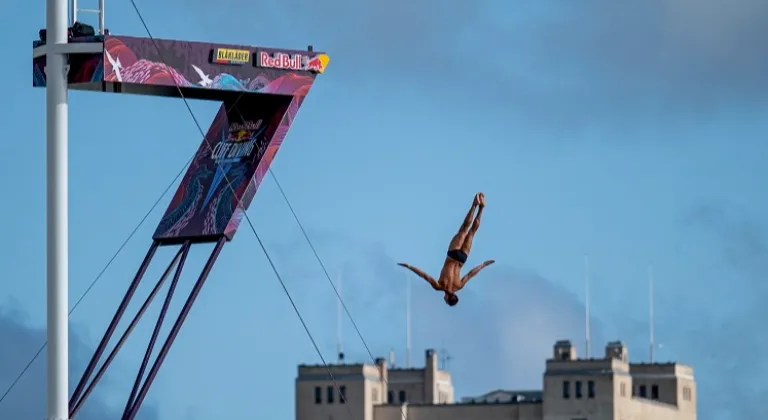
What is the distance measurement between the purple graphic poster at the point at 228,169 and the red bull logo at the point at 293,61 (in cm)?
96

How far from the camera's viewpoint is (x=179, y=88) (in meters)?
57.2

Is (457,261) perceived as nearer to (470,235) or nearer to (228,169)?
(470,235)

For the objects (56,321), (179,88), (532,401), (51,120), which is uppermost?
(532,401)

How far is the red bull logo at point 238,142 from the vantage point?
6175 cm

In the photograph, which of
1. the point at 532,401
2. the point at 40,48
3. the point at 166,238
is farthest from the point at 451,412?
the point at 40,48

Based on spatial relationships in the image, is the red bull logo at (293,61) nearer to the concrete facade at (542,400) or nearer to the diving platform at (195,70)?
the diving platform at (195,70)

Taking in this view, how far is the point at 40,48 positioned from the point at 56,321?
5797mm

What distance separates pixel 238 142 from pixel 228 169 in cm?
70

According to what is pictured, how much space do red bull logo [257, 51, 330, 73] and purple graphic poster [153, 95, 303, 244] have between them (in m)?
0.96

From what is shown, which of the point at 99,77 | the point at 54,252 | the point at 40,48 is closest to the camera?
the point at 54,252

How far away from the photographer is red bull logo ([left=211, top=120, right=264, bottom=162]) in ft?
203

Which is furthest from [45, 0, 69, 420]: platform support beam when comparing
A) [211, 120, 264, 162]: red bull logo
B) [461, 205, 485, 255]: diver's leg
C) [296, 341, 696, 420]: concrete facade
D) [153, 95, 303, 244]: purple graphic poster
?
[296, 341, 696, 420]: concrete facade

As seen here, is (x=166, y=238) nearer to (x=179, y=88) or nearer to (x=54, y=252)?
(x=179, y=88)

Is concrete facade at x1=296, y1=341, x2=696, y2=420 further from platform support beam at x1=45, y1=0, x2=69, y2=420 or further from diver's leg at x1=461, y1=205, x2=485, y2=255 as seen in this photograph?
platform support beam at x1=45, y1=0, x2=69, y2=420
